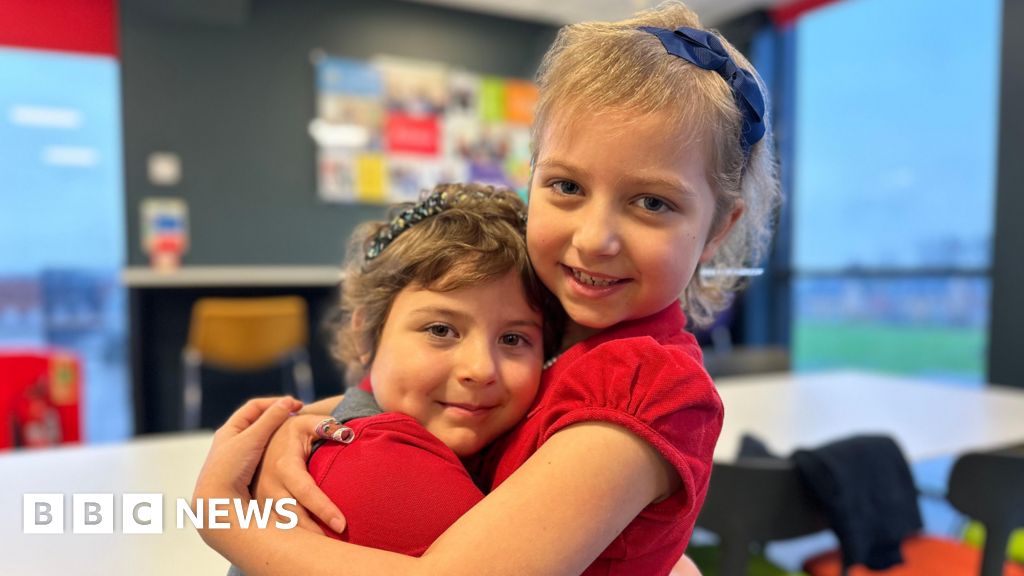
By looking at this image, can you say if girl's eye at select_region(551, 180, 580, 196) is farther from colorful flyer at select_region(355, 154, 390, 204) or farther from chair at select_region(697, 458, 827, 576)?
colorful flyer at select_region(355, 154, 390, 204)

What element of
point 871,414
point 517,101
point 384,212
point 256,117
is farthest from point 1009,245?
point 256,117

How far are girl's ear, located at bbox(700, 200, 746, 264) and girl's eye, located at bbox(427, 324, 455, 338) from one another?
28cm

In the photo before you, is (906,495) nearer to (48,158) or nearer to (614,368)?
(614,368)

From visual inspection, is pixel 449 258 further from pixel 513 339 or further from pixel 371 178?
pixel 371 178

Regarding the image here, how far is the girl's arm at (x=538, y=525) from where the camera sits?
0.53m

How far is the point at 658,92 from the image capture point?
0.63m

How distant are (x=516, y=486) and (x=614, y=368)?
0.45 feet

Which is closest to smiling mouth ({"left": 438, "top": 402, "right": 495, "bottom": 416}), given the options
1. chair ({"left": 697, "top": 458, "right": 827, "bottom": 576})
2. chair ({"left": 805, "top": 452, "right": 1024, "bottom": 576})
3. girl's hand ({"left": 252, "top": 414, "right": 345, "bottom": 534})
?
girl's hand ({"left": 252, "top": 414, "right": 345, "bottom": 534})

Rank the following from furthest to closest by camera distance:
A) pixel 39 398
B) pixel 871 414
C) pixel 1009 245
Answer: pixel 1009 245 → pixel 871 414 → pixel 39 398

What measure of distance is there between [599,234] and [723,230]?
0.18 metres

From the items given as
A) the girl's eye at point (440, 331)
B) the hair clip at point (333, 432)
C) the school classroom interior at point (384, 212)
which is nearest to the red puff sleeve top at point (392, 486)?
the hair clip at point (333, 432)

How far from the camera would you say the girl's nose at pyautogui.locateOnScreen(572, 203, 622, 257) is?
0.63 m

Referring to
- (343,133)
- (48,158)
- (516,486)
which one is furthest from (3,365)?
(343,133)

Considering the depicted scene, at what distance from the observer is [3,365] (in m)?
0.81
